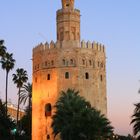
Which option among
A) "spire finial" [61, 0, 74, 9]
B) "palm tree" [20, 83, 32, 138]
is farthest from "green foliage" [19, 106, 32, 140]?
"spire finial" [61, 0, 74, 9]

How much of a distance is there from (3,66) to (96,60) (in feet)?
30.5

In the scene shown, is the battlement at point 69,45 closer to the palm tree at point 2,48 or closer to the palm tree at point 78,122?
the palm tree at point 2,48

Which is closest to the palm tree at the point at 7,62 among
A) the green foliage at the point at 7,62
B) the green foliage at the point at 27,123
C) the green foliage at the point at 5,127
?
the green foliage at the point at 7,62

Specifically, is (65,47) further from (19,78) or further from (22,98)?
(22,98)

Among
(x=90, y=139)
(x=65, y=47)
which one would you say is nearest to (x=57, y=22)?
(x=65, y=47)

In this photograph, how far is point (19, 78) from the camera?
49250 mm

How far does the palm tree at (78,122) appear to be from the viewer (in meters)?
30.5

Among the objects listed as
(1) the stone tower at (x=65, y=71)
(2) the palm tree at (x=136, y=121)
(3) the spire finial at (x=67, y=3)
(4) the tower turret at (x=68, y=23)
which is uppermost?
(3) the spire finial at (x=67, y=3)

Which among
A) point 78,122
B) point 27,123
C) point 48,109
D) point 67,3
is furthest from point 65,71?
point 27,123

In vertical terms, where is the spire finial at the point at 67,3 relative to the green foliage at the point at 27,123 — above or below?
above

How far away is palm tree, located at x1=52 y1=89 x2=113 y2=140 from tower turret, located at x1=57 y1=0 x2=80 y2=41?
41.7 feet

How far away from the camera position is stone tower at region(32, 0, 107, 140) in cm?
4253

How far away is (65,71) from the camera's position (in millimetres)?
42875

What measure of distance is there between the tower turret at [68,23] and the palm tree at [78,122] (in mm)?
12713
